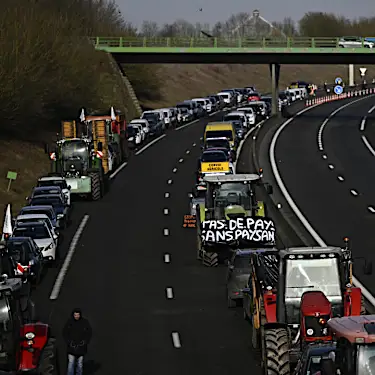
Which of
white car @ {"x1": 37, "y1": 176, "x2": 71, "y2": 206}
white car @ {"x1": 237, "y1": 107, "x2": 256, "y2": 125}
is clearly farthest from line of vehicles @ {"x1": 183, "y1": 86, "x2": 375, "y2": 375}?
white car @ {"x1": 237, "y1": 107, "x2": 256, "y2": 125}

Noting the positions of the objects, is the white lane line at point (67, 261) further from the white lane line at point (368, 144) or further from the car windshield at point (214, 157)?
the white lane line at point (368, 144)

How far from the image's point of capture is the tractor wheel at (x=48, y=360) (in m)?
16.5

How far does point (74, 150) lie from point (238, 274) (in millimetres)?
26780

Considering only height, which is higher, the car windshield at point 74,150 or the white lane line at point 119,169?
the car windshield at point 74,150

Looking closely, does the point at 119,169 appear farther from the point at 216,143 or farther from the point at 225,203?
the point at 225,203

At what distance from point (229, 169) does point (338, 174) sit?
23.9 feet

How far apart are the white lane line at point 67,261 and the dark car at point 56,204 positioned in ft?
2.24

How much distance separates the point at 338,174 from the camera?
58.4 meters

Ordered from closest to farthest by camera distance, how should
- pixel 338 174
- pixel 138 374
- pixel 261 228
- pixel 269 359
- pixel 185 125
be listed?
pixel 269 359 → pixel 138 374 → pixel 261 228 → pixel 338 174 → pixel 185 125

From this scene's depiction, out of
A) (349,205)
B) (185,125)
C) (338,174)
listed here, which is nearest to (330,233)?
(349,205)

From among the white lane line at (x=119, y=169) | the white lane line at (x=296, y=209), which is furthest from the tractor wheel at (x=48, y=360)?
the white lane line at (x=119, y=169)

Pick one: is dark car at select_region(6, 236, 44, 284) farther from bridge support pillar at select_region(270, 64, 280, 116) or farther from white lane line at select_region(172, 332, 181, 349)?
bridge support pillar at select_region(270, 64, 280, 116)

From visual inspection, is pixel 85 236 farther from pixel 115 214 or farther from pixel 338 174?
pixel 338 174

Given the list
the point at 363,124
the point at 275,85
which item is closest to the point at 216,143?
the point at 363,124
